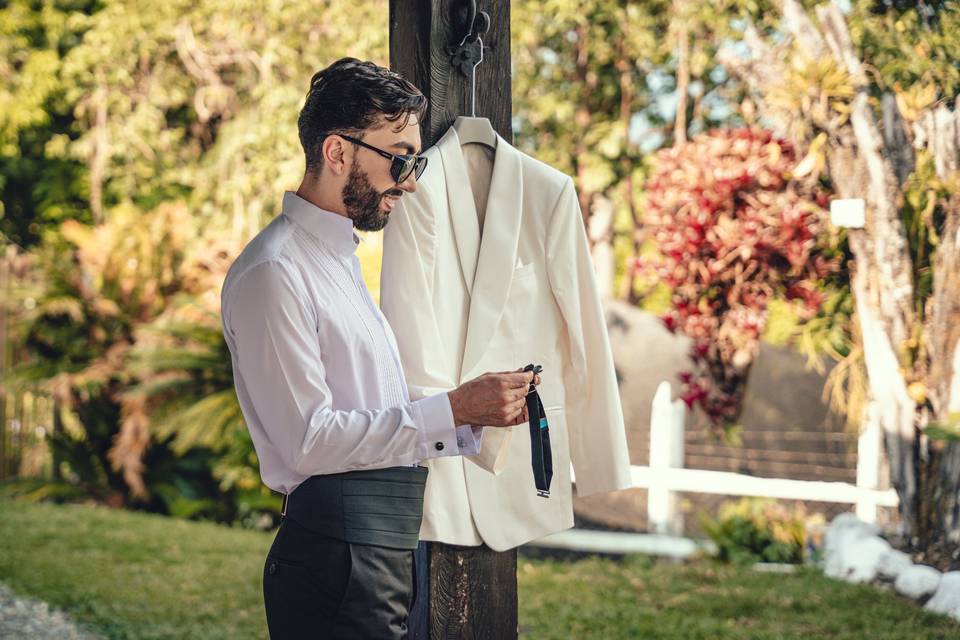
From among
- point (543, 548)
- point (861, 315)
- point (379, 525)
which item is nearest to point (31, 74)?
point (543, 548)

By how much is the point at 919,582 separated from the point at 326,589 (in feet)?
12.6

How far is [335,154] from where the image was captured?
2.04 meters

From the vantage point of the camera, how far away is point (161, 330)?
8.81 metres

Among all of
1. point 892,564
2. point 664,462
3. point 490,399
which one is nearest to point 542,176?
point 490,399

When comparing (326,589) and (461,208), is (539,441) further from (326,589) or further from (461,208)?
(461,208)

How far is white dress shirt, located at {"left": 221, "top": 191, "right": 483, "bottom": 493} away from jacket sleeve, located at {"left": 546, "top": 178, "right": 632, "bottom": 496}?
0.78 meters

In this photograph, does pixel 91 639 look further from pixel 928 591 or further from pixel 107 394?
pixel 107 394

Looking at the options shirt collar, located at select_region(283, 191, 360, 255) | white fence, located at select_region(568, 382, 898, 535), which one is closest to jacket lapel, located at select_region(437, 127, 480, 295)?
shirt collar, located at select_region(283, 191, 360, 255)

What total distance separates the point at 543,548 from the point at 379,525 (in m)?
5.60

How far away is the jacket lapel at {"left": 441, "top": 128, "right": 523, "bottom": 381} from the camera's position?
2.63m

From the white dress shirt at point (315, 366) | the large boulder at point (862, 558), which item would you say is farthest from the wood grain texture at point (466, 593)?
the large boulder at point (862, 558)

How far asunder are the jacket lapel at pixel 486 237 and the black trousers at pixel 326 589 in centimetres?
73

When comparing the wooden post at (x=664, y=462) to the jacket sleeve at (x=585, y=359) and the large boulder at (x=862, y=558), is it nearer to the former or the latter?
the large boulder at (x=862, y=558)

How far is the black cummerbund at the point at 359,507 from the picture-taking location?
6.42 ft
